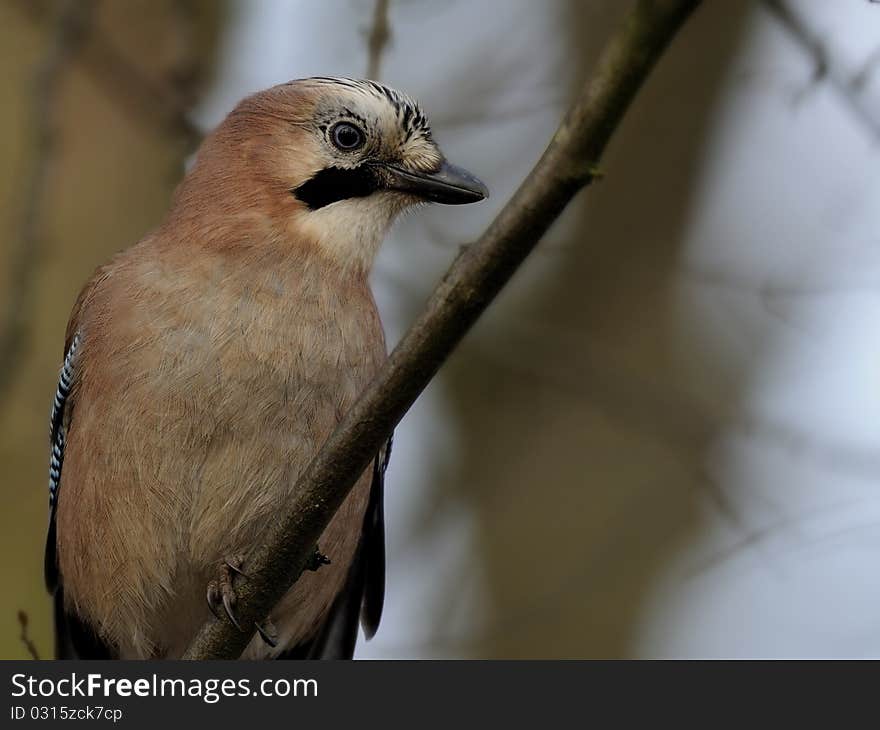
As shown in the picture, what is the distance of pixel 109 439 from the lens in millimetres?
4859

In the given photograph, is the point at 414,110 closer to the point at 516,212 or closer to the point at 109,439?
the point at 109,439

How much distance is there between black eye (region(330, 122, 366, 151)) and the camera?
17.3 feet

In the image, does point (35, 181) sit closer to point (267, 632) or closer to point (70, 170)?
point (70, 170)

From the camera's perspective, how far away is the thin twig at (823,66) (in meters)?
5.07

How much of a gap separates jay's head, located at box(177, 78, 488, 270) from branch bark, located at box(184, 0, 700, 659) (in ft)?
5.38

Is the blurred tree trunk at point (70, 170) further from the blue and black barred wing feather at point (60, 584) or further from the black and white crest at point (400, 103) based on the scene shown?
the black and white crest at point (400, 103)

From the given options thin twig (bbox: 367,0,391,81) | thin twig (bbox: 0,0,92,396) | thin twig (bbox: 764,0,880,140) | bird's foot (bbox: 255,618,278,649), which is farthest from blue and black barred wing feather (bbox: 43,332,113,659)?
thin twig (bbox: 764,0,880,140)

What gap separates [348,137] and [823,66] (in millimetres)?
1965

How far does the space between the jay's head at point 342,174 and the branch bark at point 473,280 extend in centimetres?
164

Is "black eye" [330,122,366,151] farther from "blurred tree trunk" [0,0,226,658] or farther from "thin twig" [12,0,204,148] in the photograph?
"thin twig" [12,0,204,148]

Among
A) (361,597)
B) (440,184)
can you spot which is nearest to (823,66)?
(440,184)

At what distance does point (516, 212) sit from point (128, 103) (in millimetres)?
4338

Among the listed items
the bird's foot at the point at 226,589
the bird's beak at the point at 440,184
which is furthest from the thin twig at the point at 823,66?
the bird's foot at the point at 226,589

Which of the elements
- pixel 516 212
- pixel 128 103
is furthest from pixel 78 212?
pixel 516 212
